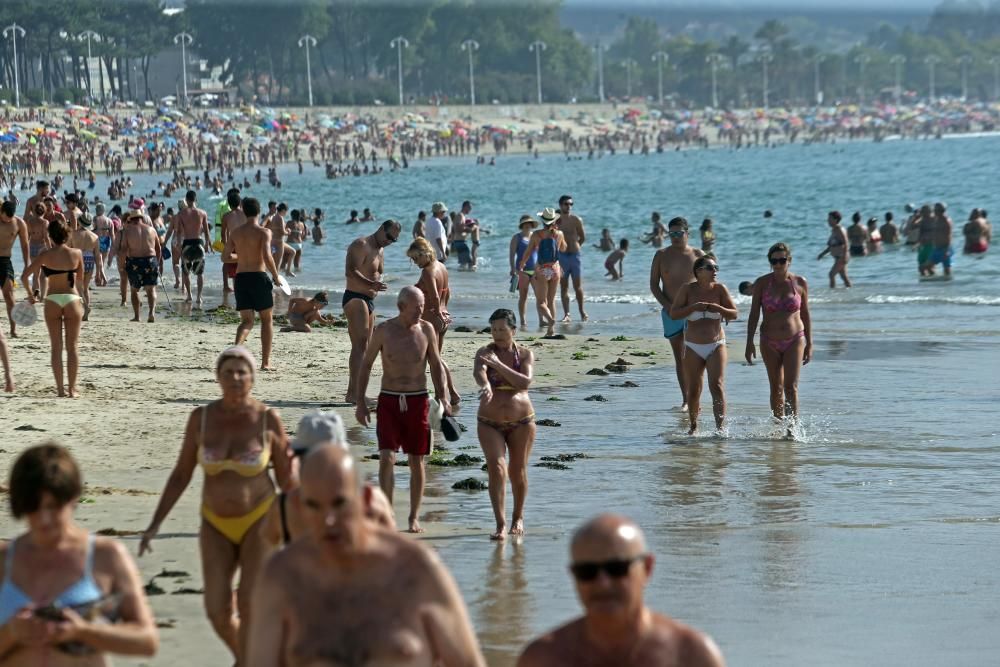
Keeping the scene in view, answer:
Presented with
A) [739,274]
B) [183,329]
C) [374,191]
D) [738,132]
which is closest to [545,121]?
[738,132]

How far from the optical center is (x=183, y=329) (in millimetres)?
18234

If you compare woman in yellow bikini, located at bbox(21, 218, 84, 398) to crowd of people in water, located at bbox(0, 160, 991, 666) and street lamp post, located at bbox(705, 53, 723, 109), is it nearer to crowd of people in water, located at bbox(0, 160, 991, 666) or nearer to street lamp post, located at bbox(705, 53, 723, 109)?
crowd of people in water, located at bbox(0, 160, 991, 666)

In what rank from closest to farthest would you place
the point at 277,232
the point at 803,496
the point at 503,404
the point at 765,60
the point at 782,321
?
the point at 503,404 → the point at 803,496 → the point at 782,321 → the point at 277,232 → the point at 765,60

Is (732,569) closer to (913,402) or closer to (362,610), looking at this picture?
(362,610)

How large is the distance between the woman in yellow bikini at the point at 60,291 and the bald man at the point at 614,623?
31.3 feet

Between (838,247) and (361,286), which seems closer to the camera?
(361,286)

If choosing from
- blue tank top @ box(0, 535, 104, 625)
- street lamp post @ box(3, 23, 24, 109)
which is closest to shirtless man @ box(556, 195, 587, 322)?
blue tank top @ box(0, 535, 104, 625)

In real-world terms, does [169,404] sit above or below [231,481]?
below

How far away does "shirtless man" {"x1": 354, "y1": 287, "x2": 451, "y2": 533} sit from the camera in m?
8.73

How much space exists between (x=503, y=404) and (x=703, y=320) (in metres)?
3.60

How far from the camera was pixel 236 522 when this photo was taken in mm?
5961

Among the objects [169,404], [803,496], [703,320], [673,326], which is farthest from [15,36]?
[803,496]

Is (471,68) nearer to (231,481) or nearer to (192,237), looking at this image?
(192,237)

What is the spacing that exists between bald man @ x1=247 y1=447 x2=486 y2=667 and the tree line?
10939 cm
